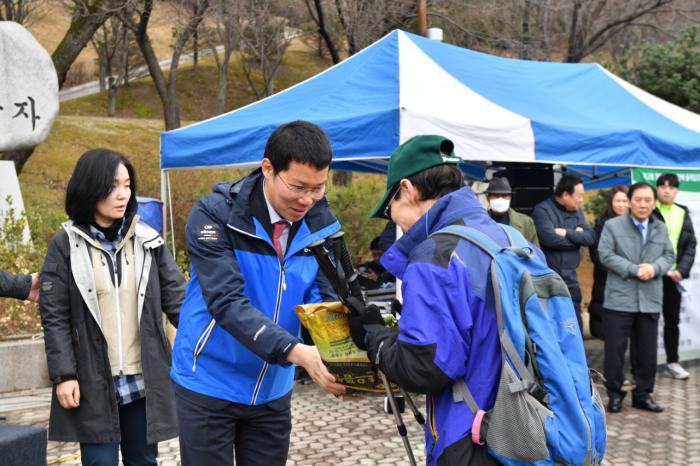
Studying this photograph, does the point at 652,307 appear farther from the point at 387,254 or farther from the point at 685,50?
the point at 685,50

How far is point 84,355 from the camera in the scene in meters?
3.24

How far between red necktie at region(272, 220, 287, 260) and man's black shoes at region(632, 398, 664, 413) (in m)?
5.15

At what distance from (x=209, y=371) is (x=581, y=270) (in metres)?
16.1

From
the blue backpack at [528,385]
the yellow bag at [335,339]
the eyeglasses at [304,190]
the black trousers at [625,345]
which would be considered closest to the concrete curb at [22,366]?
the black trousers at [625,345]

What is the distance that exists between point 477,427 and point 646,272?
5018 mm

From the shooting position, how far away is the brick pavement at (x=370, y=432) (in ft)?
18.3

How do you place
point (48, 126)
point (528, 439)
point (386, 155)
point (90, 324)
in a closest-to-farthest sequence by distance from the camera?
1. point (528, 439)
2. point (90, 324)
3. point (386, 155)
4. point (48, 126)

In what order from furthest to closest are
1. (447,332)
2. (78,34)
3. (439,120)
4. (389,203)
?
1. (78,34)
2. (439,120)
3. (389,203)
4. (447,332)

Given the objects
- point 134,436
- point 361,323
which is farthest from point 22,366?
point 361,323

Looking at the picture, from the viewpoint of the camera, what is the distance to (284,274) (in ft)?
9.11

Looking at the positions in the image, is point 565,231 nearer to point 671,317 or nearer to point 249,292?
point 671,317

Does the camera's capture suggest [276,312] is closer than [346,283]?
No

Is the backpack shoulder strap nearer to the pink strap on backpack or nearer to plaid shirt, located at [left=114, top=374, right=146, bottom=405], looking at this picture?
the pink strap on backpack

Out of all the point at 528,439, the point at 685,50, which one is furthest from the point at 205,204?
the point at 685,50
